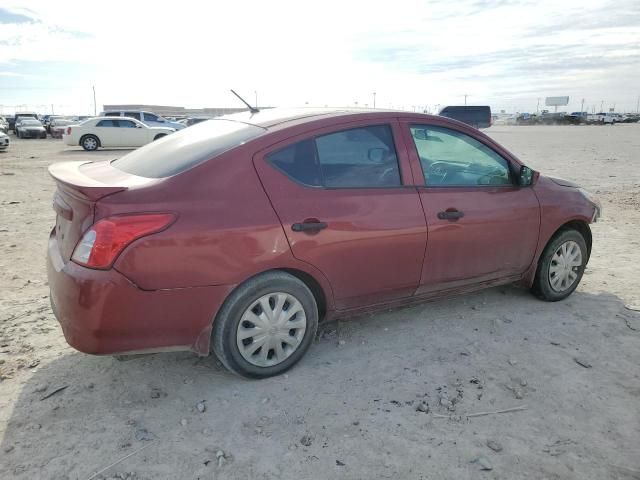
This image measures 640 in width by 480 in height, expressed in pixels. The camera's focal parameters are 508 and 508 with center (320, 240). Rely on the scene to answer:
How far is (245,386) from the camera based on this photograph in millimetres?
3141

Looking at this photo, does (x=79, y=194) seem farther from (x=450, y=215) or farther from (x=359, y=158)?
(x=450, y=215)

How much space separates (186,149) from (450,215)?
74.8 inches

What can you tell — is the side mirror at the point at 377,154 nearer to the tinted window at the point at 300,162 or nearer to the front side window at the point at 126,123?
the tinted window at the point at 300,162

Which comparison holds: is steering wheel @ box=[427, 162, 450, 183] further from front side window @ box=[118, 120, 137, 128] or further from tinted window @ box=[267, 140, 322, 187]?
front side window @ box=[118, 120, 137, 128]

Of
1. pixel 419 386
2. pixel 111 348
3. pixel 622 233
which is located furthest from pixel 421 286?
pixel 622 233

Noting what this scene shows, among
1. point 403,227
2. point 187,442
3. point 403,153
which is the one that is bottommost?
point 187,442

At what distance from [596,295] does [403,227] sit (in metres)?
2.39

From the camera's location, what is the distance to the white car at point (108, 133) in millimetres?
21953

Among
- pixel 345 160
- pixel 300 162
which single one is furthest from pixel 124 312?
pixel 345 160

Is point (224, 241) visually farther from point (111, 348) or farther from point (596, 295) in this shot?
point (596, 295)

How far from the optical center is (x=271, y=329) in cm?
313

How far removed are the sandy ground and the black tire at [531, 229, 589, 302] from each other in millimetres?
124

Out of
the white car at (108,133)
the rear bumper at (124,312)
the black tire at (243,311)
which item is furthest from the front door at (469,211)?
the white car at (108,133)

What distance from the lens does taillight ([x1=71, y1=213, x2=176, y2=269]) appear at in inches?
103
